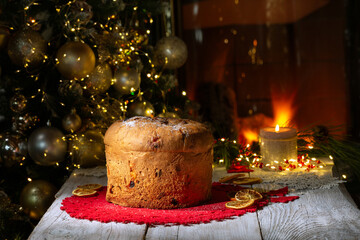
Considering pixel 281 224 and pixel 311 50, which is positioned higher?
pixel 311 50

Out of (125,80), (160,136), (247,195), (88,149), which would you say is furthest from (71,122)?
(247,195)

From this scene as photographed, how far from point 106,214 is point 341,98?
2166mm

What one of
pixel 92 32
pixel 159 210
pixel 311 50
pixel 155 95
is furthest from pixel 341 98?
pixel 159 210

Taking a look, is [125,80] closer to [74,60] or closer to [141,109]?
[141,109]

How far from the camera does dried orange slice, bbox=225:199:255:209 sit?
1.73 metres

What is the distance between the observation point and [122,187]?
1816 millimetres

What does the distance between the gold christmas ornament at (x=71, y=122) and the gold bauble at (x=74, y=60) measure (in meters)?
0.19

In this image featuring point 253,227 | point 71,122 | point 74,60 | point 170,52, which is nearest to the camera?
point 253,227

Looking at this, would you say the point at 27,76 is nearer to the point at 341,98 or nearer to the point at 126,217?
the point at 126,217

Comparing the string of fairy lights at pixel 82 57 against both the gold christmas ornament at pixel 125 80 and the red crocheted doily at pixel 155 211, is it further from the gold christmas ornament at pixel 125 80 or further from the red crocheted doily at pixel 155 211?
the red crocheted doily at pixel 155 211

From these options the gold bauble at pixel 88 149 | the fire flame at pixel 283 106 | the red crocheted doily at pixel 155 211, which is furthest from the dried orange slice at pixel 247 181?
the fire flame at pixel 283 106

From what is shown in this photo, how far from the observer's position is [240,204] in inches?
68.9

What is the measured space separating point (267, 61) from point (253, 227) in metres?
1.94

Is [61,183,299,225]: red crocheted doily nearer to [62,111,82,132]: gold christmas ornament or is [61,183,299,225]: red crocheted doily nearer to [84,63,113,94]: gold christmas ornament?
[62,111,82,132]: gold christmas ornament
